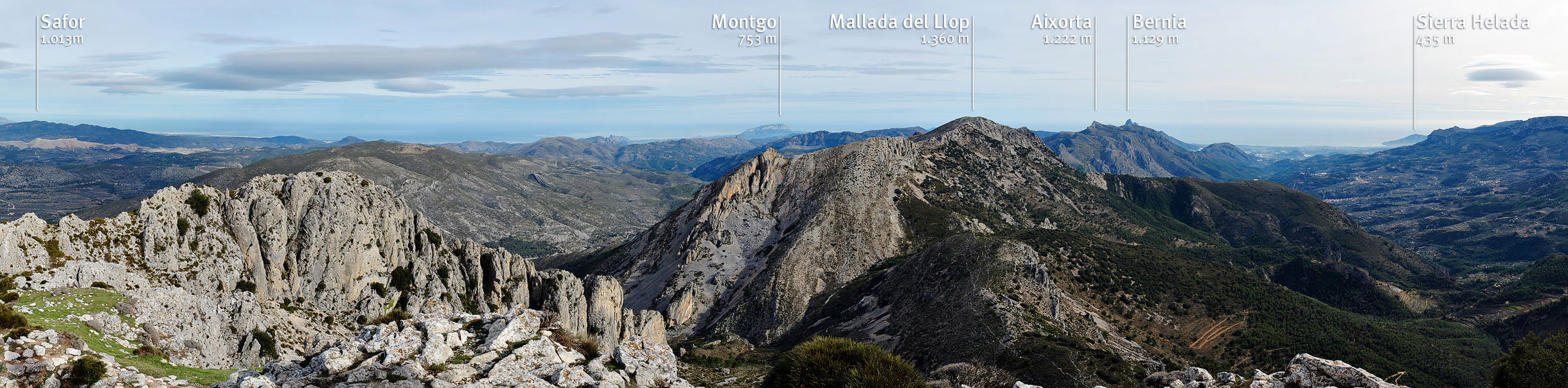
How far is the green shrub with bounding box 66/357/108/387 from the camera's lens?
891 inches

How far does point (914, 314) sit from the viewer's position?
94.2 metres

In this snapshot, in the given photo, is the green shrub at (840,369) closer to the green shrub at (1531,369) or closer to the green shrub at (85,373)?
the green shrub at (85,373)

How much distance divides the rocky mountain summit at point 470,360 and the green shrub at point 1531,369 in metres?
41.4

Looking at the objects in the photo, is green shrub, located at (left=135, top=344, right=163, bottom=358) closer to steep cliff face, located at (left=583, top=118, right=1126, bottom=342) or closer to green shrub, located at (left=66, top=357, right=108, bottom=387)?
green shrub, located at (left=66, top=357, right=108, bottom=387)

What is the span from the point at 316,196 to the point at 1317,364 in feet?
239

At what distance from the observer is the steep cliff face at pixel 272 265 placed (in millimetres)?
37094

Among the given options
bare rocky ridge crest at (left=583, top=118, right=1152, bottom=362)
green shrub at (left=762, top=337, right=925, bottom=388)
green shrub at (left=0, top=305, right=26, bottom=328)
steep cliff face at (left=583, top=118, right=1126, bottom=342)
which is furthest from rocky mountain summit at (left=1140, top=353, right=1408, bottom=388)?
steep cliff face at (left=583, top=118, right=1126, bottom=342)

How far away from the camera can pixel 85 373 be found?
22.8m

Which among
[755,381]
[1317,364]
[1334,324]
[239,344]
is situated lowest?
[1334,324]

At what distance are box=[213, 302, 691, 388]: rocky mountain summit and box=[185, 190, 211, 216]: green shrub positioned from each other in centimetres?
4207

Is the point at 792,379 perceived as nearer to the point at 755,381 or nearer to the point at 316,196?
the point at 755,381

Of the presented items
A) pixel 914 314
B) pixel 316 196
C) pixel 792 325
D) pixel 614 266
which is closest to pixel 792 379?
pixel 316 196

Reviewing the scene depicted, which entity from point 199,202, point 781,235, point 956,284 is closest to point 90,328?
point 199,202

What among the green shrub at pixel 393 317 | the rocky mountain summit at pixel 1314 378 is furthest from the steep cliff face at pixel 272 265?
the rocky mountain summit at pixel 1314 378
